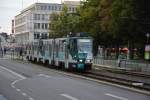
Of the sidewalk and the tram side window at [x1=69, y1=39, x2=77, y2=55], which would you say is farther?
the sidewalk

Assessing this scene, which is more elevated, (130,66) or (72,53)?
(72,53)

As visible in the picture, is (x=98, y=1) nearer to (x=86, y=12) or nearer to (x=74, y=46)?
(x=86, y=12)

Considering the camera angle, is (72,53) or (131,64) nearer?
(72,53)

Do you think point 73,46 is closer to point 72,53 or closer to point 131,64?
point 72,53

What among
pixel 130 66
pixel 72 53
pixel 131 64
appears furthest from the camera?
pixel 130 66

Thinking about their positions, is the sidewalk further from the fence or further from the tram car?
the tram car

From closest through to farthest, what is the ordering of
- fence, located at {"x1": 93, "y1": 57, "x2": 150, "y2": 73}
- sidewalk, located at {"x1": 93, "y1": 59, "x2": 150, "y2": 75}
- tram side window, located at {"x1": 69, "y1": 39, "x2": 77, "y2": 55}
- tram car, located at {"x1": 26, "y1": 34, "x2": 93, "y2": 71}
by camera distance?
tram car, located at {"x1": 26, "y1": 34, "x2": 93, "y2": 71}, tram side window, located at {"x1": 69, "y1": 39, "x2": 77, "y2": 55}, sidewalk, located at {"x1": 93, "y1": 59, "x2": 150, "y2": 75}, fence, located at {"x1": 93, "y1": 57, "x2": 150, "y2": 73}

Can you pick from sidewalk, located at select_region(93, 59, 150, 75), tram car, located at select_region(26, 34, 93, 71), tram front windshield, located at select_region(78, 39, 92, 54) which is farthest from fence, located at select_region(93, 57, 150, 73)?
tram front windshield, located at select_region(78, 39, 92, 54)

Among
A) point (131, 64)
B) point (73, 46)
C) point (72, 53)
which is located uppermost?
point (73, 46)

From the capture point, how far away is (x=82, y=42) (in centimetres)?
4684

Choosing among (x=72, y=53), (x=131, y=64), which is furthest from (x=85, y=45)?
(x=131, y=64)

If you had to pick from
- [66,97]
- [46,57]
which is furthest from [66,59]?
[66,97]

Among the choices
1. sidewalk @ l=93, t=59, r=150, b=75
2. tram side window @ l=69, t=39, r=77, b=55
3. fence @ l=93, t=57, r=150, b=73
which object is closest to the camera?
tram side window @ l=69, t=39, r=77, b=55

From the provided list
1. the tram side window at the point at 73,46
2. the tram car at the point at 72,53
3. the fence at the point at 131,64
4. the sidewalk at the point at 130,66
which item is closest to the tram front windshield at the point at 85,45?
the tram car at the point at 72,53
